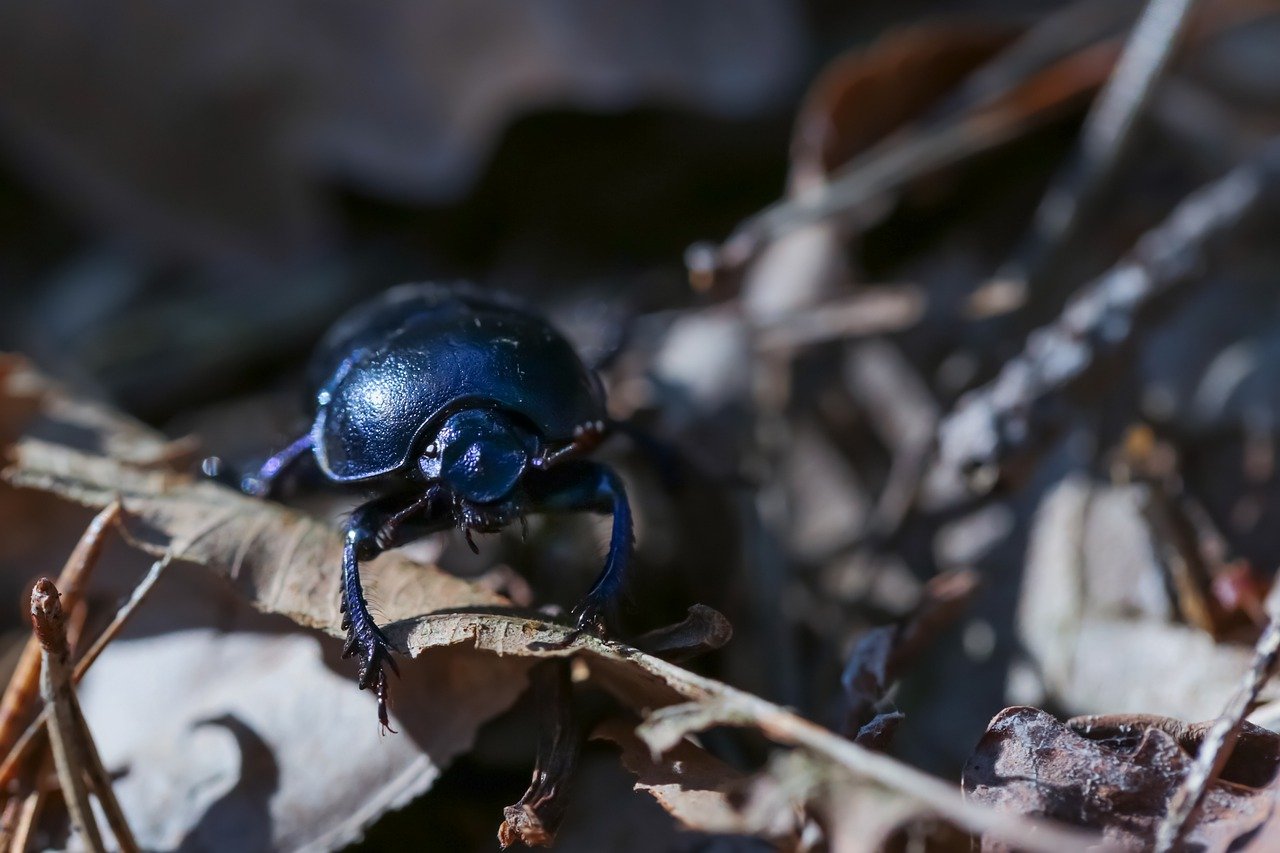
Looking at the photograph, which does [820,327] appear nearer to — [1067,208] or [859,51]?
[1067,208]

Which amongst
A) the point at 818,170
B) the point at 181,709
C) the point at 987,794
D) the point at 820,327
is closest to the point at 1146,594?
the point at 987,794

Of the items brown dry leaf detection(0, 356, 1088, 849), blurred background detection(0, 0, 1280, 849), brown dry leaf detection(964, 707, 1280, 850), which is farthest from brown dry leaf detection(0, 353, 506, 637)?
brown dry leaf detection(964, 707, 1280, 850)

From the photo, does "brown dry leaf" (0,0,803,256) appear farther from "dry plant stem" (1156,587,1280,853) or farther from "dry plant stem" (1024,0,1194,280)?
"dry plant stem" (1156,587,1280,853)

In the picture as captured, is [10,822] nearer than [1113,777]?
No

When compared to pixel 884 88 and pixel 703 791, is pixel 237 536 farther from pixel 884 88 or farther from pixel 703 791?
pixel 884 88

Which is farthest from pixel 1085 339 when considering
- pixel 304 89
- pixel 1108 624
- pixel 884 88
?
pixel 304 89

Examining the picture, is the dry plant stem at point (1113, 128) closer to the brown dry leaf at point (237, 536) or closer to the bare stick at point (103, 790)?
the brown dry leaf at point (237, 536)

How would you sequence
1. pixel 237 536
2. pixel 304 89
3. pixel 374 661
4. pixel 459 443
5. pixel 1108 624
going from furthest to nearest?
pixel 304 89 < pixel 1108 624 < pixel 237 536 < pixel 459 443 < pixel 374 661
